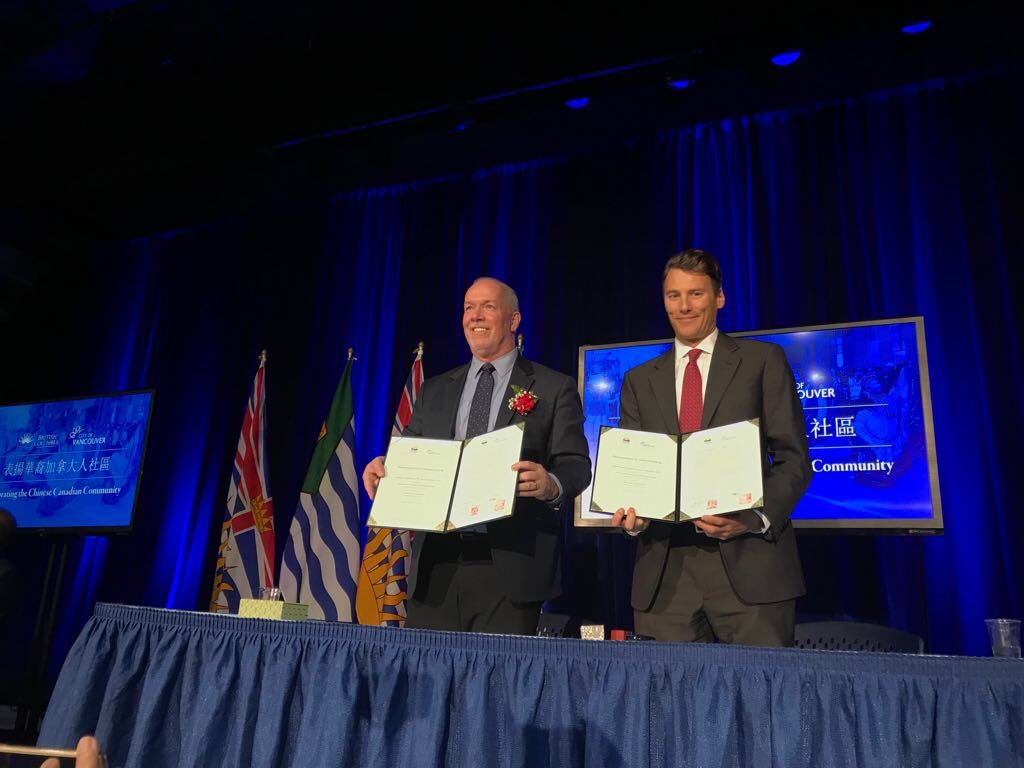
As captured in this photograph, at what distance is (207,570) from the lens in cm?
521

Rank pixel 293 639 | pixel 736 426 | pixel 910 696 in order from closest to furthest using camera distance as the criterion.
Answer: pixel 910 696 < pixel 293 639 < pixel 736 426

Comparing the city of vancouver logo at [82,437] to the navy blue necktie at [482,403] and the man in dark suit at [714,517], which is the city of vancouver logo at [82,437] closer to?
the navy blue necktie at [482,403]

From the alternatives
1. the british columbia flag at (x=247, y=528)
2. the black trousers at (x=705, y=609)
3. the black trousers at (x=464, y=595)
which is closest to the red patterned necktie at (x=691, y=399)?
the black trousers at (x=705, y=609)

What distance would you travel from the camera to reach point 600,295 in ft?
15.6

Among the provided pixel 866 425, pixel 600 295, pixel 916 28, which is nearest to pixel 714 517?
pixel 866 425

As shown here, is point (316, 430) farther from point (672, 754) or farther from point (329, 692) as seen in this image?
point (672, 754)

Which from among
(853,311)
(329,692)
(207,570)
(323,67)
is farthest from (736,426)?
(207,570)

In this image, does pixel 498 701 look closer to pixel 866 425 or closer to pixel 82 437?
pixel 866 425

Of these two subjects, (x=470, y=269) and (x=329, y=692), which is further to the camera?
(x=470, y=269)

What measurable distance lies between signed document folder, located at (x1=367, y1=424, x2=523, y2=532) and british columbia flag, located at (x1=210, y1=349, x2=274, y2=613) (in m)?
2.80

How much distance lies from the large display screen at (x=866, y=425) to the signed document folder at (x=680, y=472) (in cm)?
166

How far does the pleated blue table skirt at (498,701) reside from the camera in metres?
1.30

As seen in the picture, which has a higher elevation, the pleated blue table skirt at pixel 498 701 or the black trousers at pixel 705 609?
the black trousers at pixel 705 609

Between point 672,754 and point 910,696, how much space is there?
39 centimetres
